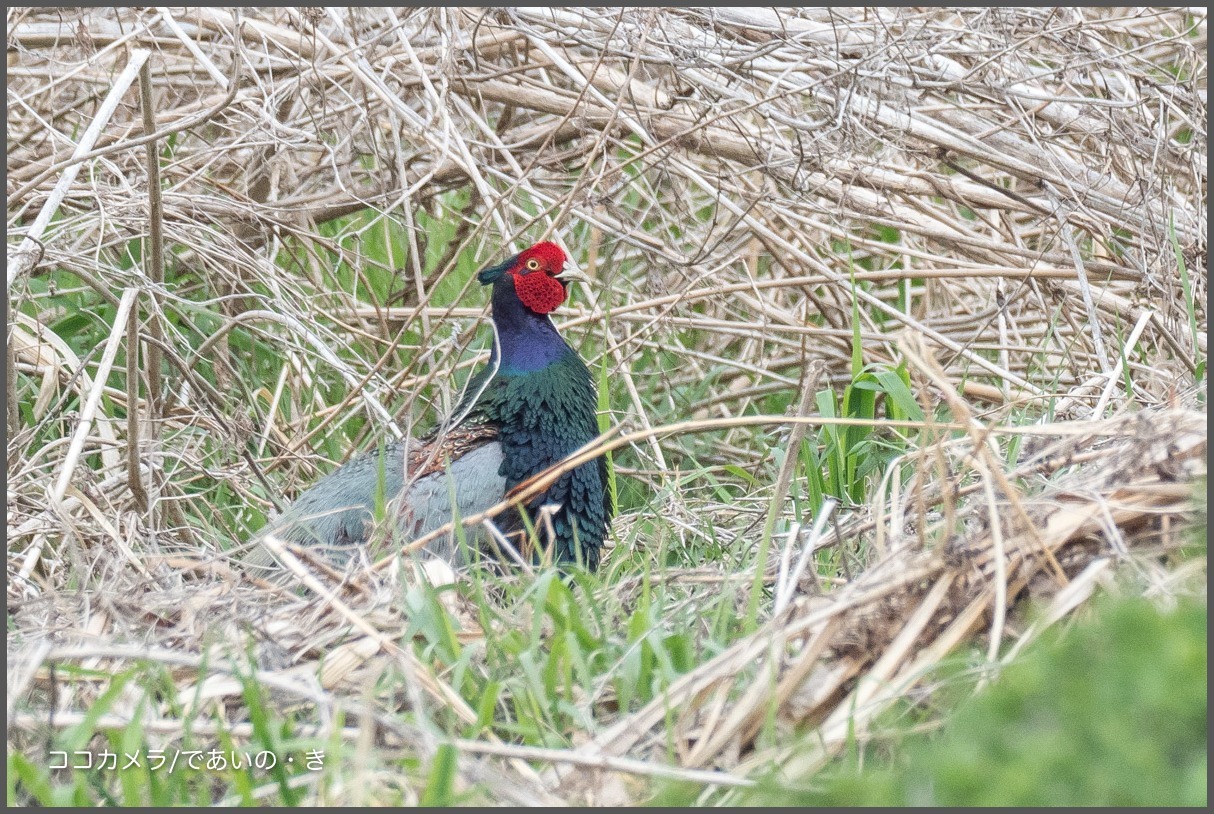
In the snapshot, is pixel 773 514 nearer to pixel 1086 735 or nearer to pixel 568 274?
pixel 1086 735

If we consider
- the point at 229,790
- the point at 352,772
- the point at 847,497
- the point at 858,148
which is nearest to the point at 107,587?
the point at 229,790

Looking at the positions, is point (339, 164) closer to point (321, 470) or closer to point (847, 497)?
point (321, 470)

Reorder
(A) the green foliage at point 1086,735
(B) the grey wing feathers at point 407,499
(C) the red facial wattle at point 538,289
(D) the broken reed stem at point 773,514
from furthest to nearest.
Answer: (C) the red facial wattle at point 538,289 < (B) the grey wing feathers at point 407,499 < (D) the broken reed stem at point 773,514 < (A) the green foliage at point 1086,735

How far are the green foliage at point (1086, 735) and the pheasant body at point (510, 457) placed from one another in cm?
171

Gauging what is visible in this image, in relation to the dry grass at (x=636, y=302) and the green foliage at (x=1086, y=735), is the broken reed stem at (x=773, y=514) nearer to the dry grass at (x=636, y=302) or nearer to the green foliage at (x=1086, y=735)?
the dry grass at (x=636, y=302)

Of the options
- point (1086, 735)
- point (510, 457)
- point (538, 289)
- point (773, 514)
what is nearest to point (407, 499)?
point (510, 457)

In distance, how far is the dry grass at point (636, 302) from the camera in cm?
196

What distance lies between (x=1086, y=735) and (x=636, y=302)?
2927mm

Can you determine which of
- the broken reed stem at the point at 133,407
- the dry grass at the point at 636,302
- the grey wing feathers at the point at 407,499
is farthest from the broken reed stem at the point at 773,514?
the broken reed stem at the point at 133,407

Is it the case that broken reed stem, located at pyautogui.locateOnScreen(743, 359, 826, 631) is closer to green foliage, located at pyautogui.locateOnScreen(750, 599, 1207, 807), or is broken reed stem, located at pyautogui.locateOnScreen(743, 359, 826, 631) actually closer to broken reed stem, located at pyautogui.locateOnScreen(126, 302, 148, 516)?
green foliage, located at pyautogui.locateOnScreen(750, 599, 1207, 807)

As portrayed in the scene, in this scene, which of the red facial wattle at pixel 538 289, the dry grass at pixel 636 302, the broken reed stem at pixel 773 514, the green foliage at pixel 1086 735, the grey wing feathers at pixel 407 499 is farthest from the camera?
the red facial wattle at pixel 538 289

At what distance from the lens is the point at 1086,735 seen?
1333 millimetres

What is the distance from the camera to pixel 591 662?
2.03m

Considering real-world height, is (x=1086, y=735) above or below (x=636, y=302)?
below
